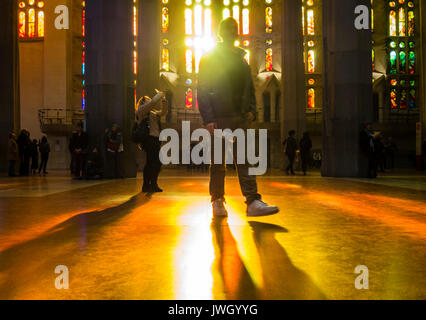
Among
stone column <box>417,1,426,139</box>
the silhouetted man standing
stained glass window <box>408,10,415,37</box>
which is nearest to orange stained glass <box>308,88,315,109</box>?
Answer: stained glass window <box>408,10,415,37</box>

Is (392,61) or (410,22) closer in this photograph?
(392,61)

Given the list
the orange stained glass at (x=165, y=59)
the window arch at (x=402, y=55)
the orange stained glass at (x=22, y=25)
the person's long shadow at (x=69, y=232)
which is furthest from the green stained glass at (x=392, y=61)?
the person's long shadow at (x=69, y=232)

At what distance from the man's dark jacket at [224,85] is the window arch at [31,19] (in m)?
37.0

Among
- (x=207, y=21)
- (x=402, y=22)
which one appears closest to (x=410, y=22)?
(x=402, y=22)

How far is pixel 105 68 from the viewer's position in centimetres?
Result: 1363

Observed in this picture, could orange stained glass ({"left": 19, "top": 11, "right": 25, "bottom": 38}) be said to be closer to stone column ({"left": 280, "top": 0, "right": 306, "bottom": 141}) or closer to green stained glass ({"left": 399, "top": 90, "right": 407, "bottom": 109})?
stone column ({"left": 280, "top": 0, "right": 306, "bottom": 141})

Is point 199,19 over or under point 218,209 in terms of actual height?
over

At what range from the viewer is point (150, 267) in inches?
99.2

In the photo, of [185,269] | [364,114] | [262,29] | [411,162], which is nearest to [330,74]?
[364,114]

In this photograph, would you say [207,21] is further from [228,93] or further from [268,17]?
[228,93]

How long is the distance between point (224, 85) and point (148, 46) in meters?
20.9

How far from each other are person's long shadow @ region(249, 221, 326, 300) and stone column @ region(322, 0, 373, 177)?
1124cm

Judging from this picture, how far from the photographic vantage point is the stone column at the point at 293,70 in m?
24.4

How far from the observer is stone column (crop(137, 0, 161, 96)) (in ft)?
78.9
